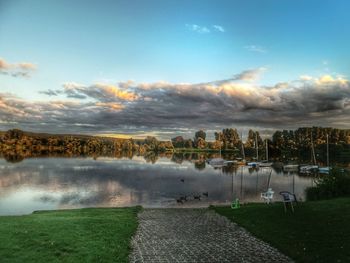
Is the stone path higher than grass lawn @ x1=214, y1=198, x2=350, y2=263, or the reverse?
grass lawn @ x1=214, y1=198, x2=350, y2=263

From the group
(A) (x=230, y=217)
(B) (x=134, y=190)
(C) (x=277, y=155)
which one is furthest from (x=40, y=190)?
(C) (x=277, y=155)

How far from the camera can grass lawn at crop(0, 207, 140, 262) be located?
12578mm

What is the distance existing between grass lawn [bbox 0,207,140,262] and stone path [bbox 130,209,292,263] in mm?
869

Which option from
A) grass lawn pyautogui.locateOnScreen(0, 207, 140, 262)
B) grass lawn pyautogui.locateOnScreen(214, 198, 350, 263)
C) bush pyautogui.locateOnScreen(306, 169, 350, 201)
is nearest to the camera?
grass lawn pyautogui.locateOnScreen(0, 207, 140, 262)

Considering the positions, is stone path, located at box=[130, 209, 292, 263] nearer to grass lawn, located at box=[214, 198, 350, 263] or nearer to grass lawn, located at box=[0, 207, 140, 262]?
grass lawn, located at box=[214, 198, 350, 263]

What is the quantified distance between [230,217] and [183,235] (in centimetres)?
607

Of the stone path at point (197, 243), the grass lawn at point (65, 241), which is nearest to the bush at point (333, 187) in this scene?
the stone path at point (197, 243)

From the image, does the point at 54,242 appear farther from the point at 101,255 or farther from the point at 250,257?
the point at 250,257

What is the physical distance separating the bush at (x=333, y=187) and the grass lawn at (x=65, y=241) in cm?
2022

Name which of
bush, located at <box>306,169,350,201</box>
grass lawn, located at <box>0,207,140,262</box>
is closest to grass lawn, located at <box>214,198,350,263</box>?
grass lawn, located at <box>0,207,140,262</box>

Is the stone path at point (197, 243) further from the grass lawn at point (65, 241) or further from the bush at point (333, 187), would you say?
the bush at point (333, 187)

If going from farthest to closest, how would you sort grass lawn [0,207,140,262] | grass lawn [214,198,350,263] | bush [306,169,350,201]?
1. bush [306,169,350,201]
2. grass lawn [214,198,350,263]
3. grass lawn [0,207,140,262]

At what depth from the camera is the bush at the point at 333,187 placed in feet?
98.2

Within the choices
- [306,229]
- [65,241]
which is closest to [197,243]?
[306,229]
